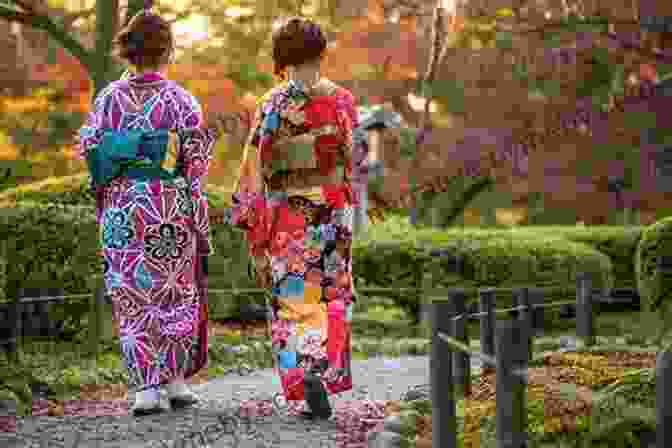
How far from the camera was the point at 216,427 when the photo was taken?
18.6 feet

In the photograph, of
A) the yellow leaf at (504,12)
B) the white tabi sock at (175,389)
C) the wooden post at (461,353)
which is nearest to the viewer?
the wooden post at (461,353)

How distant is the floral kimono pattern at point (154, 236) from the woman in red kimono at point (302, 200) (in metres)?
0.32

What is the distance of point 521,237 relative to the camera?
14641 mm

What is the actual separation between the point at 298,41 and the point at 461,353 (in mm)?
1812

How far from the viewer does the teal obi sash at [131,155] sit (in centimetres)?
621

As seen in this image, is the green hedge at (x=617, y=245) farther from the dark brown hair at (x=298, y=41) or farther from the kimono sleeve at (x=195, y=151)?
the dark brown hair at (x=298, y=41)

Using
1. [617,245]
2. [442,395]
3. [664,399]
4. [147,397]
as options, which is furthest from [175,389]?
[617,245]

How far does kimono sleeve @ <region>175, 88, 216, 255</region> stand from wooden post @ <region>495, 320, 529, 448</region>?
3270 mm

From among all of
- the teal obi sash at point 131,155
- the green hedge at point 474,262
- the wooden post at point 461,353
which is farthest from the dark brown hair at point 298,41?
the green hedge at point 474,262

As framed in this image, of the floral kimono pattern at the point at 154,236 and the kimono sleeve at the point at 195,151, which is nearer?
the floral kimono pattern at the point at 154,236

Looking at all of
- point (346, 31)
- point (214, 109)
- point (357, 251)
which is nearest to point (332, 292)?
point (357, 251)

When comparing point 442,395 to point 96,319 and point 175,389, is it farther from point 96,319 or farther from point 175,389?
point 96,319

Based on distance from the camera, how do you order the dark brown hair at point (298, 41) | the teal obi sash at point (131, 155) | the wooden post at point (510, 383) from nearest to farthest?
the wooden post at point (510, 383), the dark brown hair at point (298, 41), the teal obi sash at point (131, 155)

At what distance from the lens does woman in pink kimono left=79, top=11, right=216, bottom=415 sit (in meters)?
6.22
